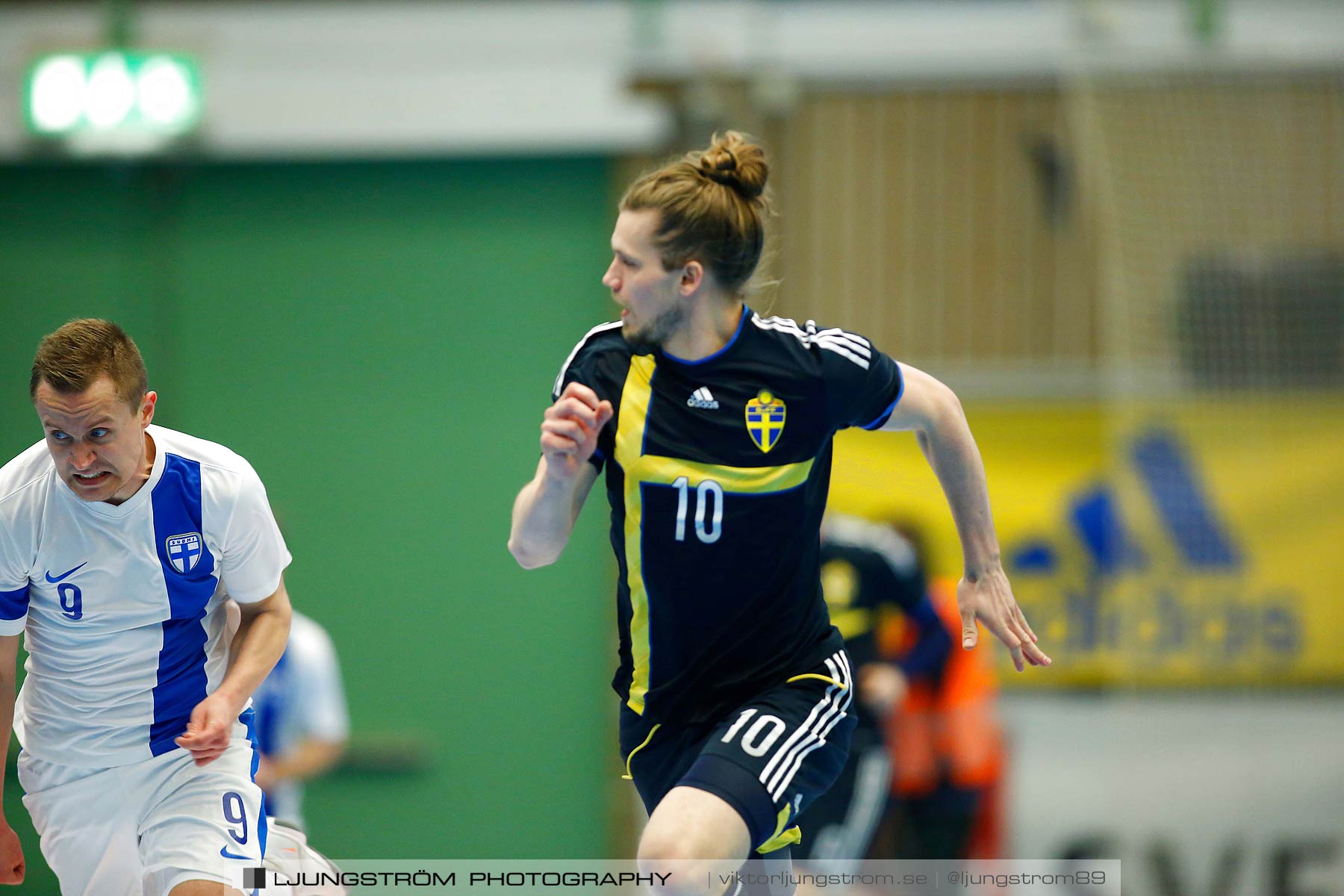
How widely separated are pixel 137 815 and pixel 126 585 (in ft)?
1.84

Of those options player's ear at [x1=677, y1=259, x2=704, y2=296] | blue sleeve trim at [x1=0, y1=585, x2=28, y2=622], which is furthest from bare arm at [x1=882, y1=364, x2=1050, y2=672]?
blue sleeve trim at [x1=0, y1=585, x2=28, y2=622]

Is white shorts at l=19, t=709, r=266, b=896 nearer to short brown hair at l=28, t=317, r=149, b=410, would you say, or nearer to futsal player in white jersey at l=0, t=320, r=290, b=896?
futsal player in white jersey at l=0, t=320, r=290, b=896

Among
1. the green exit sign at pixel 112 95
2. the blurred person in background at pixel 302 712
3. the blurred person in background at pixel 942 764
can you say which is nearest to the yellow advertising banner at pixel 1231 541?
the blurred person in background at pixel 942 764

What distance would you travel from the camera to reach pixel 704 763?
9.65ft

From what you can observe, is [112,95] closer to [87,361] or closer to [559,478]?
Result: [87,361]

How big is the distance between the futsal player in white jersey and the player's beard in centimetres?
96

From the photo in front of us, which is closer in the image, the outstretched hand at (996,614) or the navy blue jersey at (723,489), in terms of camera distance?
the navy blue jersey at (723,489)

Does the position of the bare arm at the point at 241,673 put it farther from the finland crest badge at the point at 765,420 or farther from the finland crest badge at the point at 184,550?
the finland crest badge at the point at 765,420

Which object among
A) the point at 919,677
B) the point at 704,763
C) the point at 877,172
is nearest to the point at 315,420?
the point at 877,172

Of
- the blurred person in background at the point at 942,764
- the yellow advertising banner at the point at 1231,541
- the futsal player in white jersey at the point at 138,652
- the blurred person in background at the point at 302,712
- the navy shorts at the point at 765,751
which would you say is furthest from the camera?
the yellow advertising banner at the point at 1231,541

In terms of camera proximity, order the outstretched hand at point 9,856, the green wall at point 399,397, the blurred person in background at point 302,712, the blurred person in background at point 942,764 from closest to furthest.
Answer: the outstretched hand at point 9,856
the blurred person in background at point 302,712
the blurred person in background at point 942,764
the green wall at point 399,397

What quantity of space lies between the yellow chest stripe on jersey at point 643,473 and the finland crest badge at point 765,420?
0.06 meters

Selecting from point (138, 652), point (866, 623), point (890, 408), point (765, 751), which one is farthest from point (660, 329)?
point (866, 623)

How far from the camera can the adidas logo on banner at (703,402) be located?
122 inches
